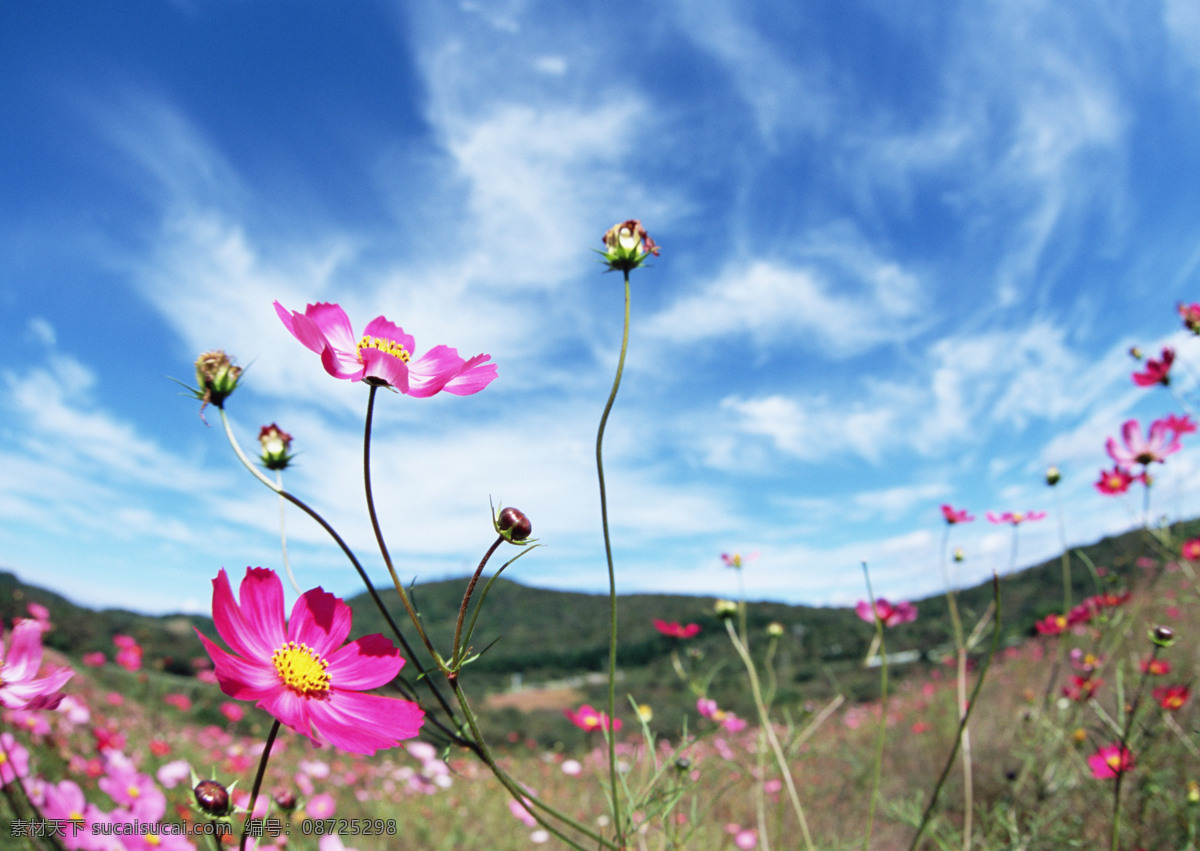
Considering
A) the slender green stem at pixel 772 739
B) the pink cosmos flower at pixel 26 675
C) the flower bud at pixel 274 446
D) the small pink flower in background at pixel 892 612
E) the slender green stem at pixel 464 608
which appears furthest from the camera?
the small pink flower in background at pixel 892 612

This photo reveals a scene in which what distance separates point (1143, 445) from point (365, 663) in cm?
194

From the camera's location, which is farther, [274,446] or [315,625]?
[274,446]

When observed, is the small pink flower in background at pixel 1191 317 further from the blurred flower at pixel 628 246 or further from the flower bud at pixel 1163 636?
the blurred flower at pixel 628 246

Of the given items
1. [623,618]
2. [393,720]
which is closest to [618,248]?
[393,720]

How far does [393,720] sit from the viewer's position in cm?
54

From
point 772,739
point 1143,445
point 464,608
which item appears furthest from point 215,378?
point 1143,445

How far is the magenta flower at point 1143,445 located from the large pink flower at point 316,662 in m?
1.88

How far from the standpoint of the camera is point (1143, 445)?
5.43ft

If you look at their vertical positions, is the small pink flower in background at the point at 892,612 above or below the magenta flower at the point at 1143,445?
below

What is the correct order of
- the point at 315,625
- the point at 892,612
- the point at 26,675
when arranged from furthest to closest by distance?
the point at 892,612, the point at 26,675, the point at 315,625

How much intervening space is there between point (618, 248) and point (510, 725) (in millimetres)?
6947

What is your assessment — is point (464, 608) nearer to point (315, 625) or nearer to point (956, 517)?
point (315, 625)

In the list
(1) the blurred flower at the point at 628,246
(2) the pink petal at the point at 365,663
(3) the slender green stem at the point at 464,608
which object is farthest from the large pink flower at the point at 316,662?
(1) the blurred flower at the point at 628,246

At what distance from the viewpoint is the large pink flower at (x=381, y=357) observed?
19.6 inches
